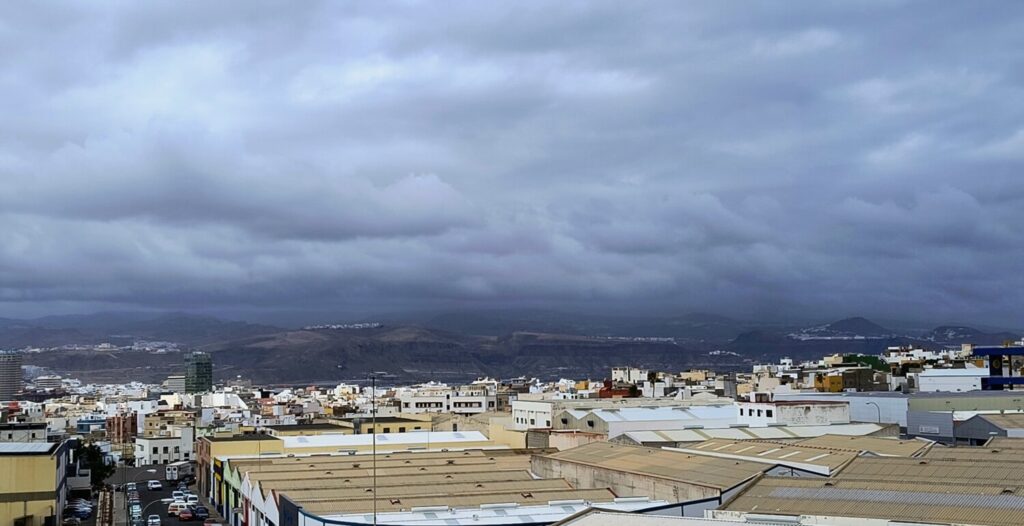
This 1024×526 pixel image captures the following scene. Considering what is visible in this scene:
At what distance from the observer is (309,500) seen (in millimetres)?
42969

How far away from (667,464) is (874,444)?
42.7 ft

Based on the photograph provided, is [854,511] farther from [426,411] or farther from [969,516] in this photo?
[426,411]

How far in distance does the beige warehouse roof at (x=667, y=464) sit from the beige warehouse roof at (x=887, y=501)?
490 centimetres

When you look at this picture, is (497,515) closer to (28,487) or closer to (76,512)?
(28,487)

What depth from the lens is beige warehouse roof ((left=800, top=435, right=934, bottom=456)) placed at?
51.1 meters

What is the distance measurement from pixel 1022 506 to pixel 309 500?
83.0 ft

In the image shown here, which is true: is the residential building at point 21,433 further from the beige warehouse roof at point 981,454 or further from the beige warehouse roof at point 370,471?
the beige warehouse roof at point 981,454

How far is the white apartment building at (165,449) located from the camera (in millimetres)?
109062

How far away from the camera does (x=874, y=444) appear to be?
53.8 m

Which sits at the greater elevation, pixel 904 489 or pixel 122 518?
pixel 904 489

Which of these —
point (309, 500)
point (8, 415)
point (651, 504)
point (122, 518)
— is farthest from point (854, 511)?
point (8, 415)

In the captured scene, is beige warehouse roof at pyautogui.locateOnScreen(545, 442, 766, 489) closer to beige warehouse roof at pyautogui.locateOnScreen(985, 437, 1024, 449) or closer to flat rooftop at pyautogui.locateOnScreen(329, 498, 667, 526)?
flat rooftop at pyautogui.locateOnScreen(329, 498, 667, 526)

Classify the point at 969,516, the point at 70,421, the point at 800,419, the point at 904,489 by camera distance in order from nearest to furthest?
the point at 969,516
the point at 904,489
the point at 800,419
the point at 70,421

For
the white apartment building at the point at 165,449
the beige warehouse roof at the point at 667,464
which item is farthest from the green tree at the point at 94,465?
the beige warehouse roof at the point at 667,464
